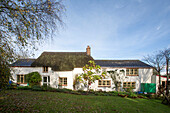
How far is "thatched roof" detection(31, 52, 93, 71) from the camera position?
1784 cm

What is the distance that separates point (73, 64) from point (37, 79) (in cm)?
695

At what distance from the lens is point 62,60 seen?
19484 mm

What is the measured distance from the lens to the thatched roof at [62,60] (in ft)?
58.5

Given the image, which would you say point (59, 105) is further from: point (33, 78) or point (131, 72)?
point (131, 72)

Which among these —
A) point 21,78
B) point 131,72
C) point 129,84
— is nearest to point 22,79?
point 21,78

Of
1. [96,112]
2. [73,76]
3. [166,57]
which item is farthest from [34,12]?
[166,57]

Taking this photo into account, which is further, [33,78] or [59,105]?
[33,78]

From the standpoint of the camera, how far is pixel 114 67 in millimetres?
18672

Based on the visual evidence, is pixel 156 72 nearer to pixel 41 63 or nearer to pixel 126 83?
pixel 126 83

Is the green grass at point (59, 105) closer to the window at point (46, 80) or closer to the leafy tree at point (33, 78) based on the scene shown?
the leafy tree at point (33, 78)

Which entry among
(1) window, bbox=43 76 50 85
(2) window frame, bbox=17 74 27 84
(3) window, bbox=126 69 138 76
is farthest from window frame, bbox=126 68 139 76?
(2) window frame, bbox=17 74 27 84

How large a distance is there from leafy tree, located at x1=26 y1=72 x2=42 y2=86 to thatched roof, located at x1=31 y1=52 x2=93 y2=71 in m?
1.86

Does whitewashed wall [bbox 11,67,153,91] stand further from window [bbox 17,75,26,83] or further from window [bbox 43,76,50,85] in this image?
window [bbox 43,76,50,85]

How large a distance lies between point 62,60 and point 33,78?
614 cm
